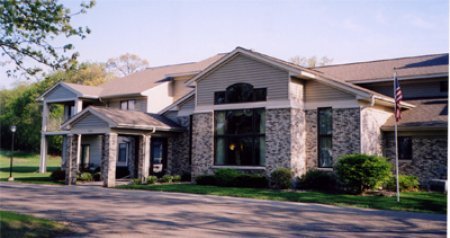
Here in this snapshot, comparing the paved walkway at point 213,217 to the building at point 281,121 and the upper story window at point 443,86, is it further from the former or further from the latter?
the upper story window at point 443,86

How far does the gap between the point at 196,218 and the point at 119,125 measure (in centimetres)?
1130

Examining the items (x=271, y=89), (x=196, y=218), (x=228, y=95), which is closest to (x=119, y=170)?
(x=228, y=95)

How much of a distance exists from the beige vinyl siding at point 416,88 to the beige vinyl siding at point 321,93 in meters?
4.64

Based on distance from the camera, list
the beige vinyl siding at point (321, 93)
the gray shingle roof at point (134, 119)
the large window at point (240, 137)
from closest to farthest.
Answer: the beige vinyl siding at point (321, 93) → the large window at point (240, 137) → the gray shingle roof at point (134, 119)

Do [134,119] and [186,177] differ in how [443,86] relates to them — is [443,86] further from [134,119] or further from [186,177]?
[134,119]

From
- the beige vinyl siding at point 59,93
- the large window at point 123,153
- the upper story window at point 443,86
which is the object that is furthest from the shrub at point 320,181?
the beige vinyl siding at point 59,93

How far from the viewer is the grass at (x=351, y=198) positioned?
48.4 feet

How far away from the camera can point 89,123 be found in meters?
23.4

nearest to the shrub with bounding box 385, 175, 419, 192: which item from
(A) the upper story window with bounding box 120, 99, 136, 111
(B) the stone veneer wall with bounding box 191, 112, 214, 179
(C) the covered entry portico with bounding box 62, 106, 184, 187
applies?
(B) the stone veneer wall with bounding box 191, 112, 214, 179

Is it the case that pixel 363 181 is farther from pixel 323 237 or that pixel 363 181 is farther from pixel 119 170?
pixel 119 170

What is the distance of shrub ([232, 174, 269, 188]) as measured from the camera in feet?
68.7

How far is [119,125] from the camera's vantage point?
22.2 metres

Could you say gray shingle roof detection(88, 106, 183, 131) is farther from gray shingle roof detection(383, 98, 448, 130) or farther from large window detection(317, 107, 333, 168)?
gray shingle roof detection(383, 98, 448, 130)

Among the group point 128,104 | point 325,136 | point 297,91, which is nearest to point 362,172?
point 325,136
